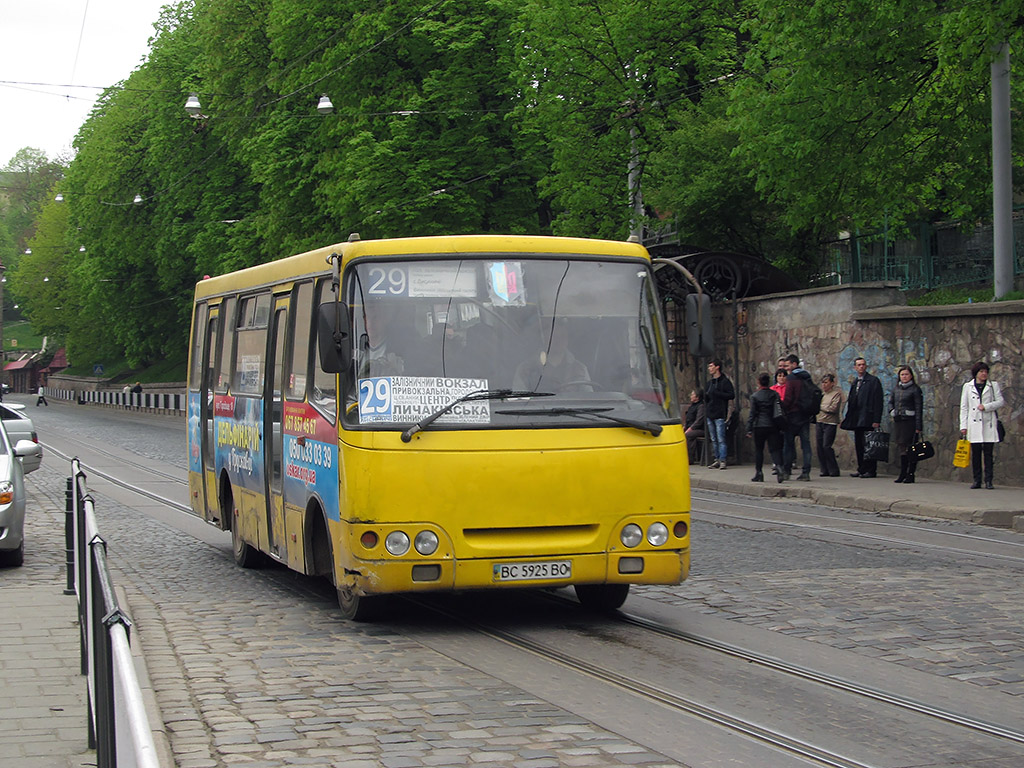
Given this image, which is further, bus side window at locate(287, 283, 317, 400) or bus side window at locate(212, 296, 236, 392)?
bus side window at locate(212, 296, 236, 392)

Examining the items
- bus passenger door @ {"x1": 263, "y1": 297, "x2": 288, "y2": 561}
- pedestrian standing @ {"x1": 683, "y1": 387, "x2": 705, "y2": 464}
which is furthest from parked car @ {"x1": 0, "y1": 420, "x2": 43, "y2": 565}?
pedestrian standing @ {"x1": 683, "y1": 387, "x2": 705, "y2": 464}

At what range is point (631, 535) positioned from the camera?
352 inches

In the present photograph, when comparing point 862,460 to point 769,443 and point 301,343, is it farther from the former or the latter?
point 301,343

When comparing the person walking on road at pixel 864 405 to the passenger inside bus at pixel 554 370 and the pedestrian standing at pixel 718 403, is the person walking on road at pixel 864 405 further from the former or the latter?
the passenger inside bus at pixel 554 370

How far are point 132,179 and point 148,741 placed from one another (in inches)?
2491

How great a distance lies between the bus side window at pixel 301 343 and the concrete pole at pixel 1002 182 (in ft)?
45.0

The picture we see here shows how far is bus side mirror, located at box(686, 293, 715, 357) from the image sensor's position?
31.6ft

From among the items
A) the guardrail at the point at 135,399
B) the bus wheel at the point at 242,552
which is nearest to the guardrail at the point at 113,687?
the bus wheel at the point at 242,552

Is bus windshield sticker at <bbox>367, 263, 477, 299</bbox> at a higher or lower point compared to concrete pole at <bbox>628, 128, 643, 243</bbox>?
lower

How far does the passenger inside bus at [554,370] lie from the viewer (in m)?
9.05

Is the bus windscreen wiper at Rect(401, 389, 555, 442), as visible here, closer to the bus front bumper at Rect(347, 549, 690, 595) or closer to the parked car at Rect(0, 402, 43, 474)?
the bus front bumper at Rect(347, 549, 690, 595)

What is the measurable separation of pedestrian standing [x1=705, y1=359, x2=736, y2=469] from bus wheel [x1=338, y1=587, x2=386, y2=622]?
1543 cm

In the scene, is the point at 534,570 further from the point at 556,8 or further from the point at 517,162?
the point at 517,162

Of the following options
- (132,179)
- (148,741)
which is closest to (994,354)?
(148,741)
